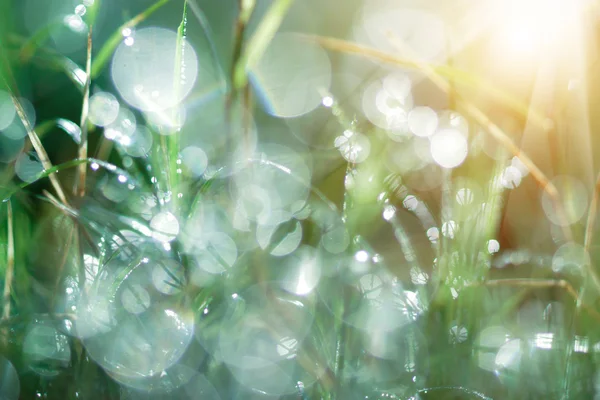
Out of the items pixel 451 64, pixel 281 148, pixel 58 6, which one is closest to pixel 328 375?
pixel 451 64

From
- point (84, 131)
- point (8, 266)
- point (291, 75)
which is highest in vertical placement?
point (291, 75)

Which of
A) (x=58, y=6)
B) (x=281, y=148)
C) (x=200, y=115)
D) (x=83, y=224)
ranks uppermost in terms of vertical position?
(x=58, y=6)

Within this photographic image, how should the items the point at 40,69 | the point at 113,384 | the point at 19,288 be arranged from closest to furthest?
1. the point at 113,384
2. the point at 19,288
3. the point at 40,69

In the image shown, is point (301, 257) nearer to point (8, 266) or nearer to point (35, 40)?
point (8, 266)

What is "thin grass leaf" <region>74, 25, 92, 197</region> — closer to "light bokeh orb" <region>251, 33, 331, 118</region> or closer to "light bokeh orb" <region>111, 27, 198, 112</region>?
"light bokeh orb" <region>111, 27, 198, 112</region>

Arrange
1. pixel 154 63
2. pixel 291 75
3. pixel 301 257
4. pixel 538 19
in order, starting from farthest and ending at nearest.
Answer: pixel 291 75 → pixel 154 63 → pixel 538 19 → pixel 301 257

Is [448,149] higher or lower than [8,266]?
higher

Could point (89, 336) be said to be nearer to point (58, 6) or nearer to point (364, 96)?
point (364, 96)

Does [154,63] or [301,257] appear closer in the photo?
[301,257]

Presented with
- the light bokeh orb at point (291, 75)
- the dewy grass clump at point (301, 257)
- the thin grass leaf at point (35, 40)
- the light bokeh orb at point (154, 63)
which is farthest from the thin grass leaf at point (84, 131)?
the light bokeh orb at point (291, 75)

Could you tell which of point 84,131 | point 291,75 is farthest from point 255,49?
point 291,75

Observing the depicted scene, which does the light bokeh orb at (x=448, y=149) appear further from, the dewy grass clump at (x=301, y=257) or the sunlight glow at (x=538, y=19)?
the sunlight glow at (x=538, y=19)
